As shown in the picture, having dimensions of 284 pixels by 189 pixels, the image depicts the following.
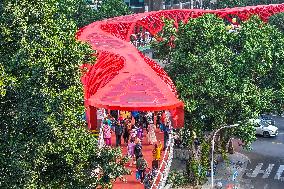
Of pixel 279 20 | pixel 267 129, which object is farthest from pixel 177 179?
pixel 279 20

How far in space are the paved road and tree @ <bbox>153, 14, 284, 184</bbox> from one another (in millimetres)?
3446

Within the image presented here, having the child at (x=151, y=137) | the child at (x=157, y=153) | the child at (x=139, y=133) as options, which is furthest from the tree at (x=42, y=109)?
the child at (x=151, y=137)

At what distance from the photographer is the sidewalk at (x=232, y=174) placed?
37684 mm

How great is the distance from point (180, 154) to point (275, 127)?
459 inches

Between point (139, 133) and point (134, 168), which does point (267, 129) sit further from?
point (134, 168)

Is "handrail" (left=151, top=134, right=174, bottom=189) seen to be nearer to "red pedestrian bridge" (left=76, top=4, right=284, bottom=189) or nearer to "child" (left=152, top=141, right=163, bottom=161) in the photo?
"red pedestrian bridge" (left=76, top=4, right=284, bottom=189)

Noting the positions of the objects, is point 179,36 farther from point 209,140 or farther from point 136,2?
point 136,2

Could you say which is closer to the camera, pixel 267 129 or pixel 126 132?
pixel 126 132

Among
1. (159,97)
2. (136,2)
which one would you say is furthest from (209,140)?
(136,2)

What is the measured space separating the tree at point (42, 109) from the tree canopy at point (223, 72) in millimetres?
12745

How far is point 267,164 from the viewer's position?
42469 millimetres

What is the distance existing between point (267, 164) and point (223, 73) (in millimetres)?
11436

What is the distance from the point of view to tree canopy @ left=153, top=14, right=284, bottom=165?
113ft

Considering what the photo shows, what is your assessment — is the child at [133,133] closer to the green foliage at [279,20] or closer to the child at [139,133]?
the child at [139,133]
